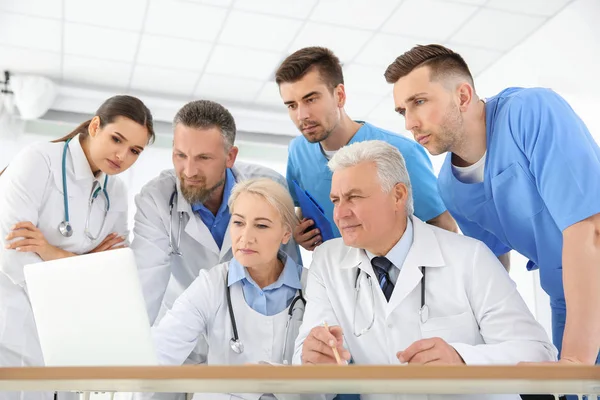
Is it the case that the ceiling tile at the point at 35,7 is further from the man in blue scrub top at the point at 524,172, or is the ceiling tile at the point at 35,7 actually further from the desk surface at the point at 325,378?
the desk surface at the point at 325,378

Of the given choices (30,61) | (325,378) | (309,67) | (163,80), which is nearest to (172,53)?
(163,80)

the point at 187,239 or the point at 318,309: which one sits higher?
the point at 187,239

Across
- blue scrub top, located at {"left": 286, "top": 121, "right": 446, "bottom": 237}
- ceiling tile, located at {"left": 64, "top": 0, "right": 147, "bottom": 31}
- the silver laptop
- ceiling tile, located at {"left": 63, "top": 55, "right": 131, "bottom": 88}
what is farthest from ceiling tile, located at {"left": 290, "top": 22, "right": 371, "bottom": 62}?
the silver laptop

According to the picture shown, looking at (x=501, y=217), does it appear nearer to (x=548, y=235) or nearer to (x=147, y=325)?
(x=548, y=235)

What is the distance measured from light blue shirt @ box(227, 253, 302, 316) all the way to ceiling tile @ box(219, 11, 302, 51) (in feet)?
8.25

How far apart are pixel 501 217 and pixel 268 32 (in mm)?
2749

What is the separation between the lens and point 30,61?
4.53 meters

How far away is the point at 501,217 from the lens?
1785 mm

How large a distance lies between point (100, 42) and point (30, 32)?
0.46m

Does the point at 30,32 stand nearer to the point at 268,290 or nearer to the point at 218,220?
the point at 218,220

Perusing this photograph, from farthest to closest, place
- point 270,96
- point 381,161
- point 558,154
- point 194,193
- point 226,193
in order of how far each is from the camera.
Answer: point 270,96, point 226,193, point 194,193, point 381,161, point 558,154

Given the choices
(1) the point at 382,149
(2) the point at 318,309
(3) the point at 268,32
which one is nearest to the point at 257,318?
(2) the point at 318,309

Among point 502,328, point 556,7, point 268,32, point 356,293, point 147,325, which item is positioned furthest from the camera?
point 268,32

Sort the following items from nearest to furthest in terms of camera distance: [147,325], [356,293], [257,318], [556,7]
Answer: [147,325], [356,293], [257,318], [556,7]
